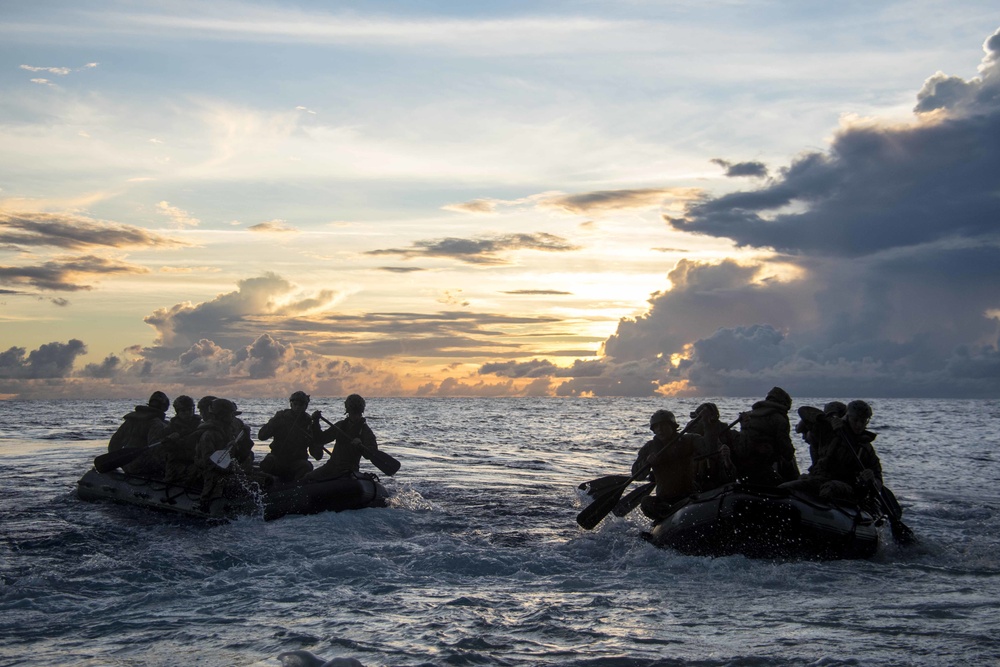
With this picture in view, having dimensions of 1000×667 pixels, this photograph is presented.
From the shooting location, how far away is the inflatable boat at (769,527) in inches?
413

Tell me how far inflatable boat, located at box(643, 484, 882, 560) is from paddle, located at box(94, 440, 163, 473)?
10249 millimetres

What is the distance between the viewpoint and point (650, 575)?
10.1 meters

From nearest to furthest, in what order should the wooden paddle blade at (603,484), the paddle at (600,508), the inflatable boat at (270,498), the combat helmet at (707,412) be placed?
the paddle at (600,508) < the combat helmet at (707,412) < the inflatable boat at (270,498) < the wooden paddle blade at (603,484)

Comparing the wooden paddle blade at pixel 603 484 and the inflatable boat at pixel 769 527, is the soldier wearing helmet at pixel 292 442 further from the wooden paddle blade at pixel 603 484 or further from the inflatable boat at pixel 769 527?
the inflatable boat at pixel 769 527

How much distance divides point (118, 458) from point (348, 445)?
466 cm

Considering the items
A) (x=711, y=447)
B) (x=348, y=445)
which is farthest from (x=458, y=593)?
(x=348, y=445)

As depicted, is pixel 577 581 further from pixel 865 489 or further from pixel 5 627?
pixel 5 627

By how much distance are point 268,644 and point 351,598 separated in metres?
1.79

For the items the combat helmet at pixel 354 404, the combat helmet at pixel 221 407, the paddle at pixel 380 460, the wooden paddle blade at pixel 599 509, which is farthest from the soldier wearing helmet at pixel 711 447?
the combat helmet at pixel 221 407

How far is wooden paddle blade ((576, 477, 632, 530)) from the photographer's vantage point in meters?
13.1

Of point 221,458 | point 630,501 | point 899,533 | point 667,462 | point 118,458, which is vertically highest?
point 667,462

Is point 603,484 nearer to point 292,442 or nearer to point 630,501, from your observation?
point 630,501

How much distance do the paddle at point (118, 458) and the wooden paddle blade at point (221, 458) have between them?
7.61 ft

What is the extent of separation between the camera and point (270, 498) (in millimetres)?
13773
